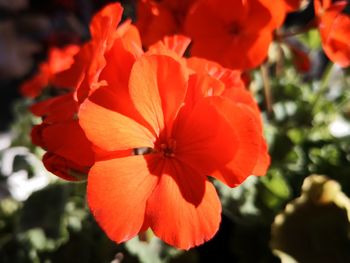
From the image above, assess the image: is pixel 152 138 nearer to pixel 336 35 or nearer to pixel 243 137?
pixel 243 137

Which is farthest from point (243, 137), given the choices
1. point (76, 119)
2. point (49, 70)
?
point (49, 70)

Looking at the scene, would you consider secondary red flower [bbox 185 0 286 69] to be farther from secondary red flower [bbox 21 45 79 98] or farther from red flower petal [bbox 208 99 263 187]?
secondary red flower [bbox 21 45 79 98]

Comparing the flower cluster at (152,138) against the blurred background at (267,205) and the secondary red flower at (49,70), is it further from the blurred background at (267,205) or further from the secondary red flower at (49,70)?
the secondary red flower at (49,70)

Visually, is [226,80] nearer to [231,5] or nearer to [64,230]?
[231,5]

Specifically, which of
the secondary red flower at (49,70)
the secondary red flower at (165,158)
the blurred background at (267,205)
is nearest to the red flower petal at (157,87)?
the secondary red flower at (165,158)

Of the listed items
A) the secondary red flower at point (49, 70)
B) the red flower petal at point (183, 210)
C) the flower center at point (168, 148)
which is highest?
the flower center at point (168, 148)

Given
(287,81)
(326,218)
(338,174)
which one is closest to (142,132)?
(326,218)

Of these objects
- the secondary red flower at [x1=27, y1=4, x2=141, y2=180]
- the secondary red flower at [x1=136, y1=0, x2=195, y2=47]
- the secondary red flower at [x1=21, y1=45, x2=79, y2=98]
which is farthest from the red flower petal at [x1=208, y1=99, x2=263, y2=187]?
the secondary red flower at [x1=21, y1=45, x2=79, y2=98]
